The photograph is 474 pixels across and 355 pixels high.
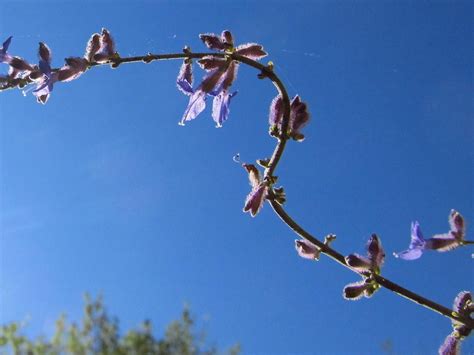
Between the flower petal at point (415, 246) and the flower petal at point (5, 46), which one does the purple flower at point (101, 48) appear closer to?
the flower petal at point (5, 46)

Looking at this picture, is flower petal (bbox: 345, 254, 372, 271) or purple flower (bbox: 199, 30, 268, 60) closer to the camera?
flower petal (bbox: 345, 254, 372, 271)

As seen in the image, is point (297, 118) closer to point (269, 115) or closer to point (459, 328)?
point (269, 115)

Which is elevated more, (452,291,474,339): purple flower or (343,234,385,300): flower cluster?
(343,234,385,300): flower cluster

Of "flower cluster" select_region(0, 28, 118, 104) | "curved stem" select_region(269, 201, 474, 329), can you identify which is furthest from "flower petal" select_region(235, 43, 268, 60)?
"curved stem" select_region(269, 201, 474, 329)

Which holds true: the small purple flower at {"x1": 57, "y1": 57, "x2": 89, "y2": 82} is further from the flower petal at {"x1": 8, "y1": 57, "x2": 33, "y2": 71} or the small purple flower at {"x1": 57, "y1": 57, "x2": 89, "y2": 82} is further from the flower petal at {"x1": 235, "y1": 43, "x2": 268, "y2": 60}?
the flower petal at {"x1": 235, "y1": 43, "x2": 268, "y2": 60}

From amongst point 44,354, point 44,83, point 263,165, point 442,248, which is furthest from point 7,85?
point 44,354

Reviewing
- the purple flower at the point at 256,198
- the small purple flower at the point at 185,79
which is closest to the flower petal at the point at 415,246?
the purple flower at the point at 256,198
